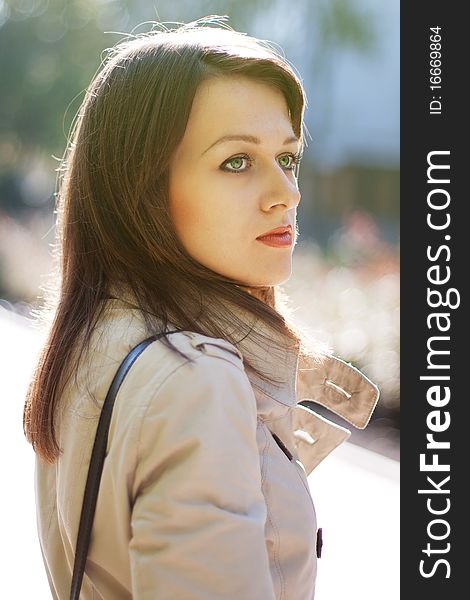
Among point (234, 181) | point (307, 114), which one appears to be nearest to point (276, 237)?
point (234, 181)

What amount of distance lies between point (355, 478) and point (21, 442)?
1.92 metres

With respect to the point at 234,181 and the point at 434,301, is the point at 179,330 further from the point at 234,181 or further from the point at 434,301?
the point at 434,301

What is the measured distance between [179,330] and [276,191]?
365mm

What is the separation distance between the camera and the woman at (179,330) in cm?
142

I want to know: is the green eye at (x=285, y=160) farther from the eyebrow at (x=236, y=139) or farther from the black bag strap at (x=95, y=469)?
the black bag strap at (x=95, y=469)

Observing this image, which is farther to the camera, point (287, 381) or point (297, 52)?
point (297, 52)

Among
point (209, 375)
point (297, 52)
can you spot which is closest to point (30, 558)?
point (209, 375)

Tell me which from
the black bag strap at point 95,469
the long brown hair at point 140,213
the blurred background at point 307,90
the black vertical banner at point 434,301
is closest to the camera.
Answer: the black bag strap at point 95,469

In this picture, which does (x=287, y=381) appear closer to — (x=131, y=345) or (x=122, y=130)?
(x=131, y=345)

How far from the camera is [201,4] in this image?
49.9ft

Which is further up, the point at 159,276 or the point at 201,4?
the point at 201,4

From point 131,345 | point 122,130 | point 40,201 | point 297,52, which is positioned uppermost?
point 297,52

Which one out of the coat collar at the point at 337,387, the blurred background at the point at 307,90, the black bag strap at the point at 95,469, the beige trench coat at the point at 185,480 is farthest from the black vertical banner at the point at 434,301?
the blurred background at the point at 307,90

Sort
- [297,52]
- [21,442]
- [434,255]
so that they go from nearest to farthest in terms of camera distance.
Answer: [434,255] < [21,442] < [297,52]
